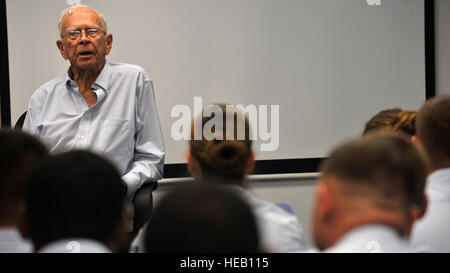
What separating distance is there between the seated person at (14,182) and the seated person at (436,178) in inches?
38.2

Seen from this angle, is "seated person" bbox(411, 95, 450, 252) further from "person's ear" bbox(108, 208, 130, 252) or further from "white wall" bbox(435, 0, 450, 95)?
"white wall" bbox(435, 0, 450, 95)

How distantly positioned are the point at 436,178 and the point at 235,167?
58cm

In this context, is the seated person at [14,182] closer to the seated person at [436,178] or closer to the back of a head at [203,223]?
the back of a head at [203,223]

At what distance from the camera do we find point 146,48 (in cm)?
316

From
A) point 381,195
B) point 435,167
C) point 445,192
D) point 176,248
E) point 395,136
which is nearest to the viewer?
point 176,248

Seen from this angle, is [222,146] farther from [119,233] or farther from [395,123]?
[395,123]

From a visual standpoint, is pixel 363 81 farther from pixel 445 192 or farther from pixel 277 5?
pixel 445 192

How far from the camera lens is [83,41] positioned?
238 cm

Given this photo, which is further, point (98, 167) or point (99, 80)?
point (99, 80)

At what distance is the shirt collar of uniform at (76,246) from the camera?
3.33 ft

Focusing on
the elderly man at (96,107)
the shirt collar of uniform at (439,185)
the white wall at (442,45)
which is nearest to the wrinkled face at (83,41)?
the elderly man at (96,107)

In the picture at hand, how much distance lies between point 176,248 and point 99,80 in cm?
167

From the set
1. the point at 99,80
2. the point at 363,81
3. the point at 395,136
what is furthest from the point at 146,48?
the point at 395,136

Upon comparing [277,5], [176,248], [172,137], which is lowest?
[172,137]
